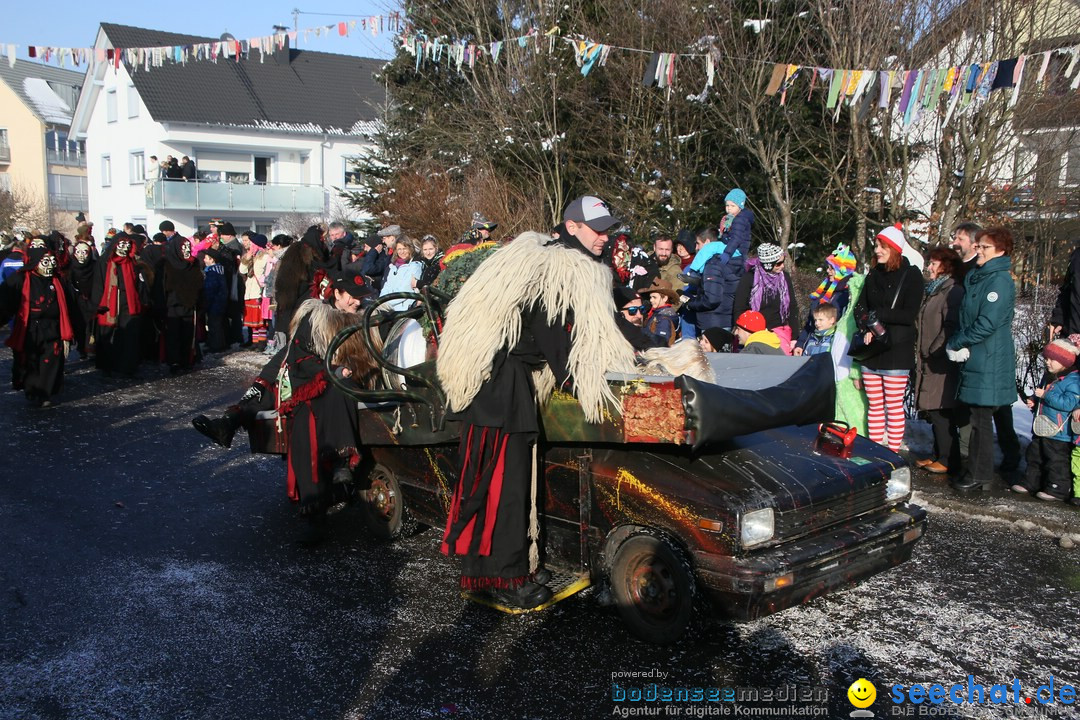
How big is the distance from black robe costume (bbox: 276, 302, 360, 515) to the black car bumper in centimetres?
262

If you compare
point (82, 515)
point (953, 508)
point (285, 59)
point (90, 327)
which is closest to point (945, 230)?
point (953, 508)

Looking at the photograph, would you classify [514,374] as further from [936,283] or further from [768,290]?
[936,283]

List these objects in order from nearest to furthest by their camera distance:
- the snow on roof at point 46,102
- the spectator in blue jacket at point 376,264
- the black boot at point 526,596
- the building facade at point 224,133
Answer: the black boot at point 526,596 → the spectator in blue jacket at point 376,264 → the building facade at point 224,133 → the snow on roof at point 46,102

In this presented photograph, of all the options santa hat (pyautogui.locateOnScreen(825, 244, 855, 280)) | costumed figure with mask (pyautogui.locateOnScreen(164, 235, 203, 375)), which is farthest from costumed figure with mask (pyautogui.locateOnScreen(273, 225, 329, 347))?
santa hat (pyautogui.locateOnScreen(825, 244, 855, 280))

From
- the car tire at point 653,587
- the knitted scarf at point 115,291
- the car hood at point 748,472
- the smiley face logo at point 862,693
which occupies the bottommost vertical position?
the smiley face logo at point 862,693

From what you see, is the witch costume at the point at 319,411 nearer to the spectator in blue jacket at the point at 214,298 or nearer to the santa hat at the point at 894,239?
the santa hat at the point at 894,239

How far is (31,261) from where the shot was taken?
10539mm

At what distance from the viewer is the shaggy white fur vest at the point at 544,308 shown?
4.38m

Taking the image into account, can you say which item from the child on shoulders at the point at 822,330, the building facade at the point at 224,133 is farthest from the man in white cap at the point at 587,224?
the building facade at the point at 224,133

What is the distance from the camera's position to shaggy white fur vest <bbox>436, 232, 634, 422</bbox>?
4379 millimetres

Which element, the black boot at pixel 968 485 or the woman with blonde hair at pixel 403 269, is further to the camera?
the woman with blonde hair at pixel 403 269

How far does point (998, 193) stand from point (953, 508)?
333 inches

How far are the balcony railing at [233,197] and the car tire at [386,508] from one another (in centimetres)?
3387

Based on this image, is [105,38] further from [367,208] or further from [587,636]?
[587,636]
